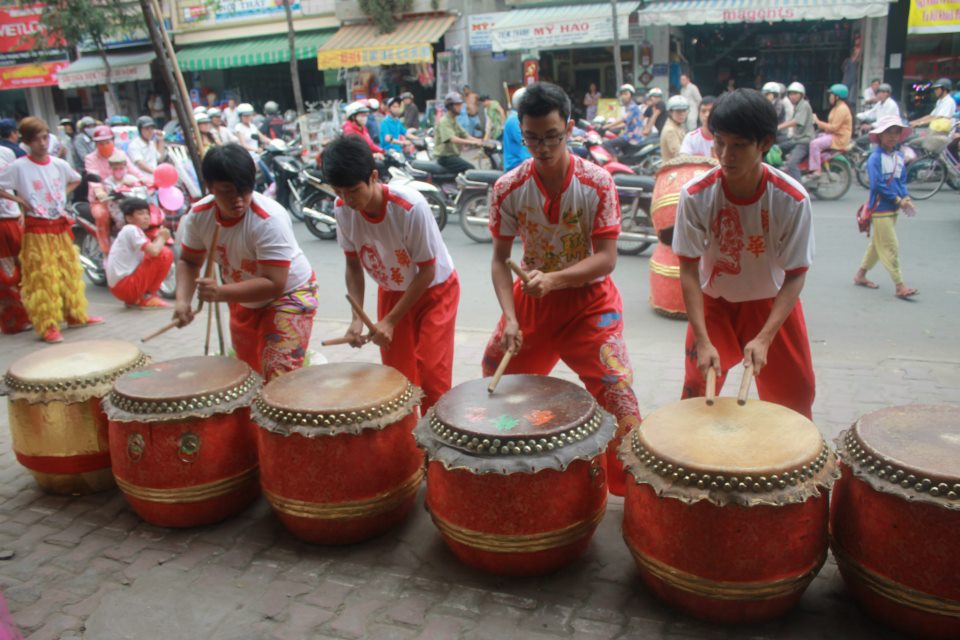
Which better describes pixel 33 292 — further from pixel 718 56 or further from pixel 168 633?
pixel 718 56

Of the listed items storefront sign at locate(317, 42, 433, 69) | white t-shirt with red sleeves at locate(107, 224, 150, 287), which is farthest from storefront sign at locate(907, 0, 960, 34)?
white t-shirt with red sleeves at locate(107, 224, 150, 287)

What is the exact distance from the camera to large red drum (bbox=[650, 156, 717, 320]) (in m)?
5.87

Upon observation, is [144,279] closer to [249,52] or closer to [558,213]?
[558,213]

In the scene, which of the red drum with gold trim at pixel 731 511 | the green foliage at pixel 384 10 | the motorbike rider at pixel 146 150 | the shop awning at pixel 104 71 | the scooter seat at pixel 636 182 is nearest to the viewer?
the red drum with gold trim at pixel 731 511

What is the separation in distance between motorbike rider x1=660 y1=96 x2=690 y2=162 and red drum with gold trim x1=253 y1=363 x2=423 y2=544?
6629 millimetres

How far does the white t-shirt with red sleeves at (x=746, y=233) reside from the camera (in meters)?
2.78

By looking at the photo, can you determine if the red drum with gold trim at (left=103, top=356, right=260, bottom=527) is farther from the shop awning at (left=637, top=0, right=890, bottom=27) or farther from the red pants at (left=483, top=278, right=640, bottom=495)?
the shop awning at (left=637, top=0, right=890, bottom=27)

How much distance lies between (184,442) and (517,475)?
54.8 inches

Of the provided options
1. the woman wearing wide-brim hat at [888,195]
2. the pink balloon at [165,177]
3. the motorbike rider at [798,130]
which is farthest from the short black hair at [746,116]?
the motorbike rider at [798,130]

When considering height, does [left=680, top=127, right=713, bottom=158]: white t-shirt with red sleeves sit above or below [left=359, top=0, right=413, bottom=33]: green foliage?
below

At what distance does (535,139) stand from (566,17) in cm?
1613

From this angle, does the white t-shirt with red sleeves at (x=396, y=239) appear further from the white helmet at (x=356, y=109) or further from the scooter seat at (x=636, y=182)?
the white helmet at (x=356, y=109)

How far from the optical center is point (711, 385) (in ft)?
8.71

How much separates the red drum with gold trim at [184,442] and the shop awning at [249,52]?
19.4m
